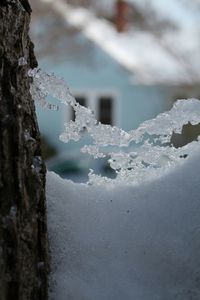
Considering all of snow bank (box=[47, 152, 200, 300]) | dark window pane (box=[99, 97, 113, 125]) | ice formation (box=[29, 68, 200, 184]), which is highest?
dark window pane (box=[99, 97, 113, 125])

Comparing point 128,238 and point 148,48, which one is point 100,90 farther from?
point 128,238

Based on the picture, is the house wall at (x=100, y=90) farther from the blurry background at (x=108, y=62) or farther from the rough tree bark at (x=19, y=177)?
the rough tree bark at (x=19, y=177)

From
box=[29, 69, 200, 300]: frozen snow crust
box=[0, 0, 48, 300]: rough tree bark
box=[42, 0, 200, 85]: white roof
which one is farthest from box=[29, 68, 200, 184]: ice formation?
box=[42, 0, 200, 85]: white roof

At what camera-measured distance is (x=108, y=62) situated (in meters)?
15.2

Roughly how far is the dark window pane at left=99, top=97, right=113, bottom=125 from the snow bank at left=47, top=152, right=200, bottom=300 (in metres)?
13.9

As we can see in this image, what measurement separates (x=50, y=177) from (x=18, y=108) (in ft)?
0.75

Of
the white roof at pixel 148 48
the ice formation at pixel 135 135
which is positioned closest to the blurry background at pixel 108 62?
the white roof at pixel 148 48

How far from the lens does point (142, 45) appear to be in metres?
15.7

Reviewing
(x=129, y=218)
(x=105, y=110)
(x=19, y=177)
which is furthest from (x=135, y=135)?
(x=105, y=110)

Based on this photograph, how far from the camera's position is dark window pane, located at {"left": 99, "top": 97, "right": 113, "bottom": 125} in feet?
49.9

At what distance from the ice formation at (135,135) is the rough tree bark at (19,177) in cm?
13

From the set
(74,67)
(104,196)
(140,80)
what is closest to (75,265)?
(104,196)

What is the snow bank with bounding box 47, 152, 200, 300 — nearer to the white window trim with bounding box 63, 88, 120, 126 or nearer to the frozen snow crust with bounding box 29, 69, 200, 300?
the frozen snow crust with bounding box 29, 69, 200, 300

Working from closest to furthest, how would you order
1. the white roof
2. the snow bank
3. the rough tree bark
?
the rough tree bark
the snow bank
the white roof
